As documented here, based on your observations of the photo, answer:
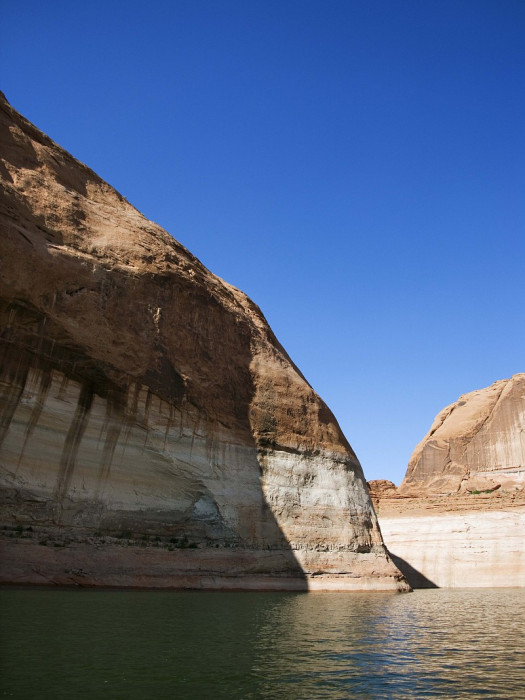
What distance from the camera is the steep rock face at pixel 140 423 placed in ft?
68.8

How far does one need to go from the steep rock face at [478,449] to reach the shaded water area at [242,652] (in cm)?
4139

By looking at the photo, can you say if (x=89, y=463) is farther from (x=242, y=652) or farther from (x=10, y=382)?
(x=242, y=652)

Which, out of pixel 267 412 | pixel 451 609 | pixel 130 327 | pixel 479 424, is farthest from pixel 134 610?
pixel 479 424

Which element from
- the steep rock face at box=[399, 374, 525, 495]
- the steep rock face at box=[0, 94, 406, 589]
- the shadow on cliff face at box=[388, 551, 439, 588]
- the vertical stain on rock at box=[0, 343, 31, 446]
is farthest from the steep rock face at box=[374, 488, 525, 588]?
the vertical stain on rock at box=[0, 343, 31, 446]

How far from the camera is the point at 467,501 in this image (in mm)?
44281

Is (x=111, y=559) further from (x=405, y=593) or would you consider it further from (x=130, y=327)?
(x=405, y=593)

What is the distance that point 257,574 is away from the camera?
2492 cm

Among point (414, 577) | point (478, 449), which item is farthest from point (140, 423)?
point (478, 449)

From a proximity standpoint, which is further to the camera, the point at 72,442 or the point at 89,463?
the point at 89,463

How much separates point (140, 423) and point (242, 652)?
49.2ft

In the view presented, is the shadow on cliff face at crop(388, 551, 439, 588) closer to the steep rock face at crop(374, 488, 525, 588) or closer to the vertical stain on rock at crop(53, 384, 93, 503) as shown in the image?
the steep rock face at crop(374, 488, 525, 588)

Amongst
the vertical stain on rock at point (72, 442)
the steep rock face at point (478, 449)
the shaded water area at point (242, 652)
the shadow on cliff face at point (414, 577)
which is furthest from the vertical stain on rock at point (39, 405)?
the steep rock face at point (478, 449)

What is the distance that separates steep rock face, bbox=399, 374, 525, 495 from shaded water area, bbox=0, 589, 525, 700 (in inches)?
1629

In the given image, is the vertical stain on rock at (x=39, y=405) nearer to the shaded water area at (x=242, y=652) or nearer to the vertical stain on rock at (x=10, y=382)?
the vertical stain on rock at (x=10, y=382)
